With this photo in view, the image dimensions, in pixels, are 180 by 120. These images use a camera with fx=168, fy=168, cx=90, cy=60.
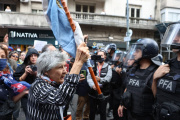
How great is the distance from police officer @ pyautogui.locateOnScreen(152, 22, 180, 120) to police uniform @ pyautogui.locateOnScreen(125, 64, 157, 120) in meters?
0.36

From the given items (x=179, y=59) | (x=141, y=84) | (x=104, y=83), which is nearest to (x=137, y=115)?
(x=141, y=84)

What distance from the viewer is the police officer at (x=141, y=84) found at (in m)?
2.49

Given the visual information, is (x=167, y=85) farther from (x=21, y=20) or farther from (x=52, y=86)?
(x=21, y=20)

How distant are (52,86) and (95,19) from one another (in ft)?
46.8

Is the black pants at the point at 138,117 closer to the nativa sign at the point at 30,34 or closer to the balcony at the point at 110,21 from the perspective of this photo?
the balcony at the point at 110,21

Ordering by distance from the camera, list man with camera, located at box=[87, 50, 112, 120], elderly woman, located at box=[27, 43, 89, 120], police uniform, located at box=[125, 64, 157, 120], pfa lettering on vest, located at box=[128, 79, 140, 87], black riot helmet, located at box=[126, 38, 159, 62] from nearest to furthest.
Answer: elderly woman, located at box=[27, 43, 89, 120] → police uniform, located at box=[125, 64, 157, 120] → pfa lettering on vest, located at box=[128, 79, 140, 87] → black riot helmet, located at box=[126, 38, 159, 62] → man with camera, located at box=[87, 50, 112, 120]

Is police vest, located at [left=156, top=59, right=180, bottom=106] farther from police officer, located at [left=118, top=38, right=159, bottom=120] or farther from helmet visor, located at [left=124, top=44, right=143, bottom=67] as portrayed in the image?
helmet visor, located at [left=124, top=44, right=143, bottom=67]

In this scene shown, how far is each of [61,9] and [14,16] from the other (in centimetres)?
1349

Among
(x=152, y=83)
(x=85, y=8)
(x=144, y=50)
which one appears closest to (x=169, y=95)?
(x=152, y=83)

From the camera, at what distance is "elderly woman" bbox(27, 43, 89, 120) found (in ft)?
4.99

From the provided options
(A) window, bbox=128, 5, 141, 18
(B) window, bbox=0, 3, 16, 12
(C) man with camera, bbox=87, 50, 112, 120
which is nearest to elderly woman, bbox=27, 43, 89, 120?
(C) man with camera, bbox=87, 50, 112, 120

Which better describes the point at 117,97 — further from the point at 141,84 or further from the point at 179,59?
the point at 179,59

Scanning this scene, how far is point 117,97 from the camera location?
4.37 metres

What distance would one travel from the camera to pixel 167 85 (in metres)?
1.92
